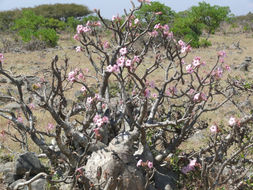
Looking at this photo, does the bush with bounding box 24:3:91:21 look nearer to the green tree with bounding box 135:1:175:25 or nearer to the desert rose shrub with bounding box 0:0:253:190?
the green tree with bounding box 135:1:175:25

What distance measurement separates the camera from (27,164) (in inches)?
168

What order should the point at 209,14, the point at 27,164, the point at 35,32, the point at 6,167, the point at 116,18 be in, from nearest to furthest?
the point at 27,164
the point at 116,18
the point at 6,167
the point at 35,32
the point at 209,14

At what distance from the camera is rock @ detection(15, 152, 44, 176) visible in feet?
13.8

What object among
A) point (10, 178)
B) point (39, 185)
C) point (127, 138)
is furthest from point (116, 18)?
point (10, 178)

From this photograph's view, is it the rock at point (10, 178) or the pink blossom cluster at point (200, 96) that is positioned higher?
the pink blossom cluster at point (200, 96)

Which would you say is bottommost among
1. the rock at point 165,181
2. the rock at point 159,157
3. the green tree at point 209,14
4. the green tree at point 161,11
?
the rock at point 165,181

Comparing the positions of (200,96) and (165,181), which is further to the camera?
(165,181)

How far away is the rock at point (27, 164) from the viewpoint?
4.21 m

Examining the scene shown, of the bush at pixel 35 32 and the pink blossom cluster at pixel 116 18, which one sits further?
the bush at pixel 35 32

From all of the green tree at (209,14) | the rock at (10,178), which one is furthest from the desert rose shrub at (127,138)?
the green tree at (209,14)

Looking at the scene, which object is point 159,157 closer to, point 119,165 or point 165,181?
point 165,181

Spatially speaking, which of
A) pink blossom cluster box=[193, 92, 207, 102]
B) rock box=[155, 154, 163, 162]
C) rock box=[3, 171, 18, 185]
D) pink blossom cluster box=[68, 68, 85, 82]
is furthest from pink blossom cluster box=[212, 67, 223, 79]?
rock box=[3, 171, 18, 185]

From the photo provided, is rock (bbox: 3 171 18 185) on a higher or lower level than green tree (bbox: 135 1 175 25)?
lower

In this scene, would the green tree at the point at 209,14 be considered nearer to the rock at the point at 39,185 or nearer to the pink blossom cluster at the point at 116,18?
the pink blossom cluster at the point at 116,18
